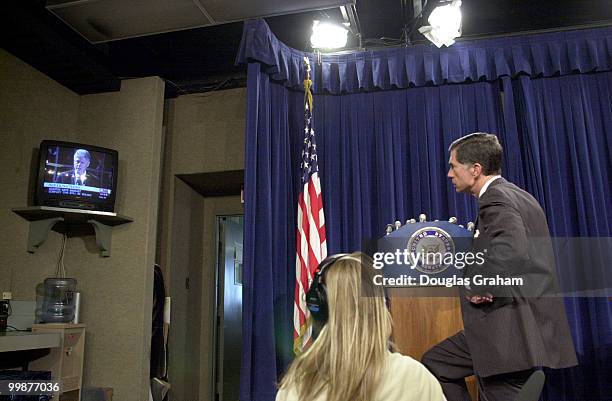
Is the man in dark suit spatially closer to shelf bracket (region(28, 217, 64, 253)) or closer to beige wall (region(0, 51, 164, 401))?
beige wall (region(0, 51, 164, 401))

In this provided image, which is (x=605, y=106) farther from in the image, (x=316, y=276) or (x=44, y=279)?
(x=44, y=279)

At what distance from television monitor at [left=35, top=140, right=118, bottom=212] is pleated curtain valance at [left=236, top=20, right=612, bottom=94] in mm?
1175

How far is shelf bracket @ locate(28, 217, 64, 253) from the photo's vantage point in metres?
3.11

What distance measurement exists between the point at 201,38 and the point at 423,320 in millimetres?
2832

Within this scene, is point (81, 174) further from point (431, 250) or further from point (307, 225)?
point (431, 250)

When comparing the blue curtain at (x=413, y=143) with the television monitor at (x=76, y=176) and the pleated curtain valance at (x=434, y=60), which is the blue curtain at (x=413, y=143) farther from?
the television monitor at (x=76, y=176)

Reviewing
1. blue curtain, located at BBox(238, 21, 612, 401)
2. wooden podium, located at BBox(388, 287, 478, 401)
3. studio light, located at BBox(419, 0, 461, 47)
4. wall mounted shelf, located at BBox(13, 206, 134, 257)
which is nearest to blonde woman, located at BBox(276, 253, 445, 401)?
wooden podium, located at BBox(388, 287, 478, 401)

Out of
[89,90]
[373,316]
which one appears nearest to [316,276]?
[373,316]

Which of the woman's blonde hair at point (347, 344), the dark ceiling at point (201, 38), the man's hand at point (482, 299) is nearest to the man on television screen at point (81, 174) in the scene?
the dark ceiling at point (201, 38)

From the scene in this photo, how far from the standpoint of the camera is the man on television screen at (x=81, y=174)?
309 centimetres

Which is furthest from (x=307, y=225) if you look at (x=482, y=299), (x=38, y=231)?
(x=38, y=231)

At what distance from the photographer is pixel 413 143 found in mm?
3512

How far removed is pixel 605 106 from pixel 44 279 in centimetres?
399

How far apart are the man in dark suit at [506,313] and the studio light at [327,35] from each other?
1814mm
